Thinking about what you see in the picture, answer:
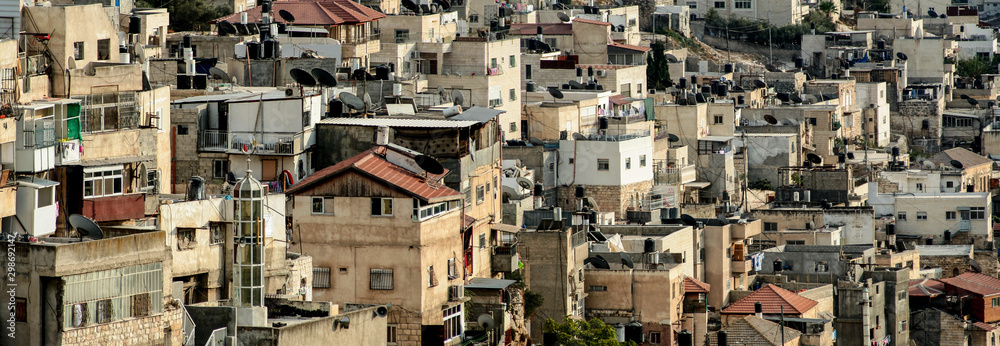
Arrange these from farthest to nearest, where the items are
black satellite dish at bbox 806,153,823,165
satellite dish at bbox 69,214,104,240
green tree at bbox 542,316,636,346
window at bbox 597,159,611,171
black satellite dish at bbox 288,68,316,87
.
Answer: black satellite dish at bbox 806,153,823,165 < window at bbox 597,159,611,171 < black satellite dish at bbox 288,68,316,87 < green tree at bbox 542,316,636,346 < satellite dish at bbox 69,214,104,240

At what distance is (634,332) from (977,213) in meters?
31.9

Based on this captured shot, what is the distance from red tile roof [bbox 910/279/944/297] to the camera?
6356 cm

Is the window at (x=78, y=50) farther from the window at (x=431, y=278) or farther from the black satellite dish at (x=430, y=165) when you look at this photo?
the window at (x=431, y=278)

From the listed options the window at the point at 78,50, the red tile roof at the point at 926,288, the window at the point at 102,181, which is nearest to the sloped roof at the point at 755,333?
the red tile roof at the point at 926,288

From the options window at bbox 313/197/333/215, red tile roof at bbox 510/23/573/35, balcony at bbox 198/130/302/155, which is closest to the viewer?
window at bbox 313/197/333/215

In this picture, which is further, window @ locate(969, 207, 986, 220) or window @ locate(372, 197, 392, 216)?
window @ locate(969, 207, 986, 220)

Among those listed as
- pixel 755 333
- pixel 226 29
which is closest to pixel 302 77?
pixel 755 333

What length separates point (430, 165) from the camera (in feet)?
132

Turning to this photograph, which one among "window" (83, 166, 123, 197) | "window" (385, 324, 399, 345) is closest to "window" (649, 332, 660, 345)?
"window" (385, 324, 399, 345)

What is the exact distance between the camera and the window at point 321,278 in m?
39.4

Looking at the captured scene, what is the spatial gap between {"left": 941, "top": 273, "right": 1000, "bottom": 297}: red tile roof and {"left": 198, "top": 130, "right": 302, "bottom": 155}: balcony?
28623mm

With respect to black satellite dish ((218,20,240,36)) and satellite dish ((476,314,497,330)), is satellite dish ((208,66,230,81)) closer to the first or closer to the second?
black satellite dish ((218,20,240,36))

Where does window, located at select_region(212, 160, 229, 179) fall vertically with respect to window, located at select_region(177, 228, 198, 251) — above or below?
above

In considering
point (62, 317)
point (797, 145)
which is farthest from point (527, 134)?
point (62, 317)
